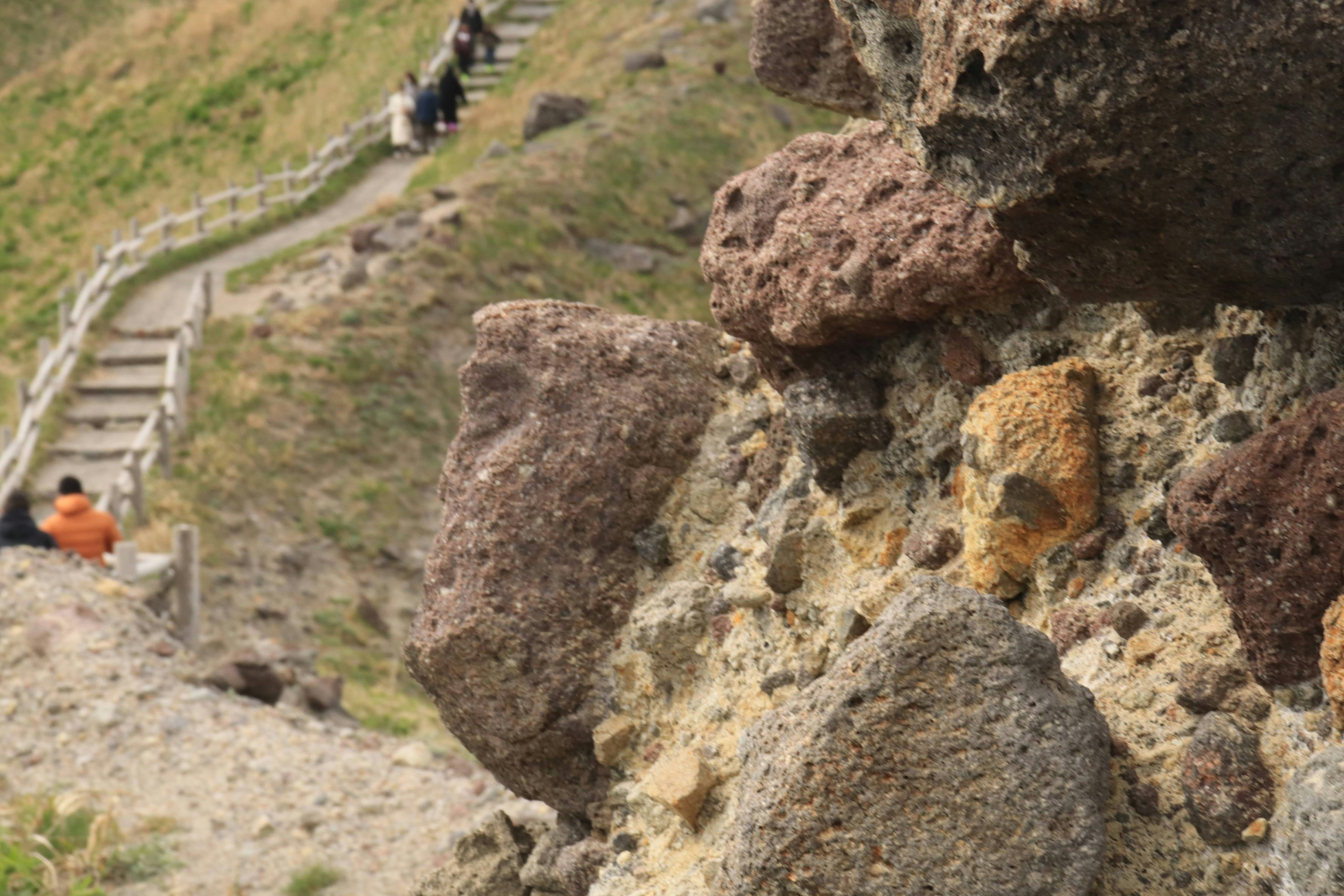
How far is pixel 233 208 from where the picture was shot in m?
28.4

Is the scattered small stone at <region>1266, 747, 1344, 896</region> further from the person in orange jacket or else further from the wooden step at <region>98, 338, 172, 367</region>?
the wooden step at <region>98, 338, 172, 367</region>

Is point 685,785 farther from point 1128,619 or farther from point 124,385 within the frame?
point 124,385

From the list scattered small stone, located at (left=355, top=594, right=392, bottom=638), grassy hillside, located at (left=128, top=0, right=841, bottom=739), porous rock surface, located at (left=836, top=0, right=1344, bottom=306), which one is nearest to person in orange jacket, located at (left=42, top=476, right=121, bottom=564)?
grassy hillside, located at (left=128, top=0, right=841, bottom=739)

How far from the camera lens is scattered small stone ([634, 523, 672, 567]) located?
18.8 feet

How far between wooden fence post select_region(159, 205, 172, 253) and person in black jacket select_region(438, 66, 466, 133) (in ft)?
26.3

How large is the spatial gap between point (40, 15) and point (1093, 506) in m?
51.0

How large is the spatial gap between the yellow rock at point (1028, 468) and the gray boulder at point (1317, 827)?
1.15 meters

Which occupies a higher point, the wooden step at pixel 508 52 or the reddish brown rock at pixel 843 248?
the wooden step at pixel 508 52

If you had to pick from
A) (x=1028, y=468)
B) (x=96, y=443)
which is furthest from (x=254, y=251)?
(x=1028, y=468)

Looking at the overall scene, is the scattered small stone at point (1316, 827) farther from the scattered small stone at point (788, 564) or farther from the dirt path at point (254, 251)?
the dirt path at point (254, 251)

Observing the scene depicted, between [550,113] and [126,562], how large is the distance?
16606 mm

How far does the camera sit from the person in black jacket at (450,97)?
107ft

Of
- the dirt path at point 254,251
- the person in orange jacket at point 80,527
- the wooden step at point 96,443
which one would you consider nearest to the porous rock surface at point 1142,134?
the person in orange jacket at point 80,527

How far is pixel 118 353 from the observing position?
21969 mm
